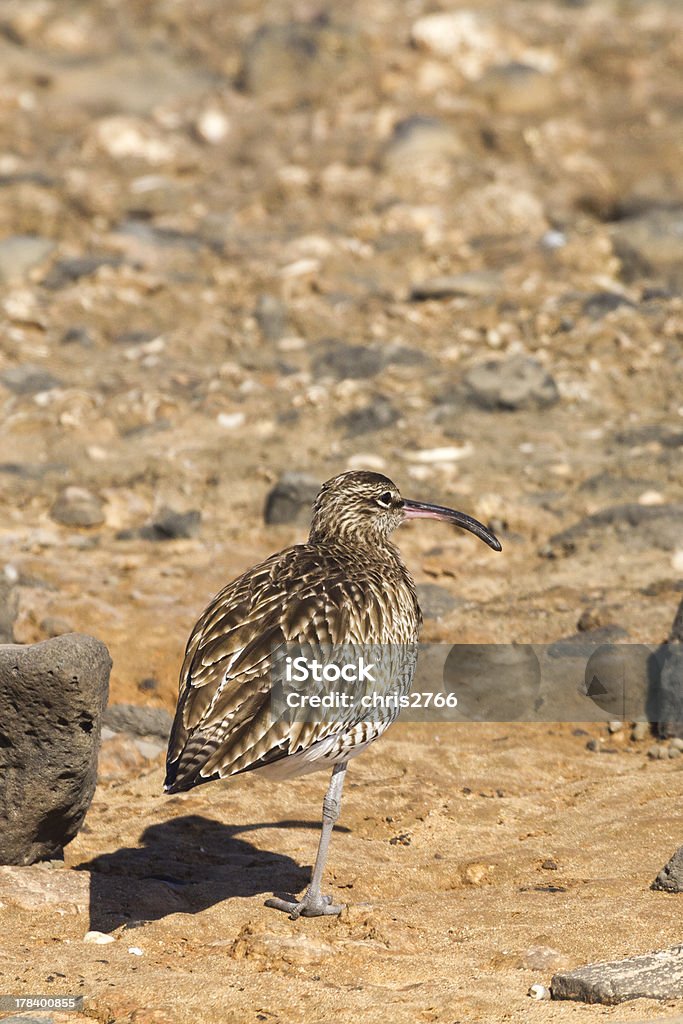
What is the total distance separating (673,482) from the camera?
1116cm

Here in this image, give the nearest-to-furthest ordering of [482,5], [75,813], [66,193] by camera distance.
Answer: [75,813] < [66,193] < [482,5]

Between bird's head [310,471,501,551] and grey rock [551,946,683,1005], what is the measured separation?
2634mm

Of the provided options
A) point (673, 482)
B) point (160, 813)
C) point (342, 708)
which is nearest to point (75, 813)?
point (160, 813)

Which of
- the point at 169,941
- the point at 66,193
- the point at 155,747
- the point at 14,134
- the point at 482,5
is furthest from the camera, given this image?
the point at 482,5

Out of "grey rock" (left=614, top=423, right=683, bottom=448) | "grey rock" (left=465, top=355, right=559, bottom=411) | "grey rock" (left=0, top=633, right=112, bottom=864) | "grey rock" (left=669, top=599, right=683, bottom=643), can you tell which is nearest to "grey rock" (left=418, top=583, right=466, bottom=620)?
"grey rock" (left=669, top=599, right=683, bottom=643)

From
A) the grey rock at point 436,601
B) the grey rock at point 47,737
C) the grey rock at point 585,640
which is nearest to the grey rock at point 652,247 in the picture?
the grey rock at point 436,601

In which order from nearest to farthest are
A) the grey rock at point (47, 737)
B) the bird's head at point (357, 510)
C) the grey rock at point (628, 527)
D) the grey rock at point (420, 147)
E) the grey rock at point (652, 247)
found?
the grey rock at point (47, 737) < the bird's head at point (357, 510) < the grey rock at point (628, 527) < the grey rock at point (652, 247) < the grey rock at point (420, 147)

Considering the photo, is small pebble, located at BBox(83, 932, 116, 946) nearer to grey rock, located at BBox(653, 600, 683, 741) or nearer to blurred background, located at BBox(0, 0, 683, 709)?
blurred background, located at BBox(0, 0, 683, 709)

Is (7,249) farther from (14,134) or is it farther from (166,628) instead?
(166,628)

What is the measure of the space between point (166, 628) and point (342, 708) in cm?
349

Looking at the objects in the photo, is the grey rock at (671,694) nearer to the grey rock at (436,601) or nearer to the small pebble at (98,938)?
the grey rock at (436,601)

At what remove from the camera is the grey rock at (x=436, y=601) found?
9.70 metres

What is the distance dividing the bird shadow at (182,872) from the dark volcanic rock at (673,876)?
1641 millimetres

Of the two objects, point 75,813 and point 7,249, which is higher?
point 7,249
